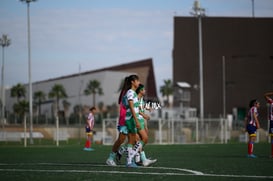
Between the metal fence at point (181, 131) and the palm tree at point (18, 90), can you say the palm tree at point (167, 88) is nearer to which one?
the palm tree at point (18, 90)

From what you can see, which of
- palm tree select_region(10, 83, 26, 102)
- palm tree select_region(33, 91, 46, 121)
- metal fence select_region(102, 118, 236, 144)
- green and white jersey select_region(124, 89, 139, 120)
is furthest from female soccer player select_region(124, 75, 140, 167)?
palm tree select_region(33, 91, 46, 121)

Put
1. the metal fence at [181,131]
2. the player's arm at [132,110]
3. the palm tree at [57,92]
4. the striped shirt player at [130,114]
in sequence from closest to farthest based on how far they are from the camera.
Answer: the player's arm at [132,110]
the striped shirt player at [130,114]
the metal fence at [181,131]
the palm tree at [57,92]

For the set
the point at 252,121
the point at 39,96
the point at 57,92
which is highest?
the point at 57,92

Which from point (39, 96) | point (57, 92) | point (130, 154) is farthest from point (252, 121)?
point (39, 96)

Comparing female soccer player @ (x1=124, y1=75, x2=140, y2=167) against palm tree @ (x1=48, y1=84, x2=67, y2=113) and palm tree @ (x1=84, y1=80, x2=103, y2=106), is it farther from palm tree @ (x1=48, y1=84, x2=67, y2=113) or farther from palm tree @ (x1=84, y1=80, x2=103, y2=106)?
palm tree @ (x1=48, y1=84, x2=67, y2=113)

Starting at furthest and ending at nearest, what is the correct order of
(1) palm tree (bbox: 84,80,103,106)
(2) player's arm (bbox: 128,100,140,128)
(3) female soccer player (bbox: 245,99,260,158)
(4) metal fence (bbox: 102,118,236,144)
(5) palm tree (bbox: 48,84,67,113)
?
(5) palm tree (bbox: 48,84,67,113)
(1) palm tree (bbox: 84,80,103,106)
(4) metal fence (bbox: 102,118,236,144)
(3) female soccer player (bbox: 245,99,260,158)
(2) player's arm (bbox: 128,100,140,128)

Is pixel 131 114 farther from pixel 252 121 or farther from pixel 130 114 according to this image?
pixel 252 121

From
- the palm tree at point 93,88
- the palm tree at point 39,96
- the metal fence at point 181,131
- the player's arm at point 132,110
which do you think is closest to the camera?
the player's arm at point 132,110

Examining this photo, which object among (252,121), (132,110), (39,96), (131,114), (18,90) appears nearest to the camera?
(132,110)

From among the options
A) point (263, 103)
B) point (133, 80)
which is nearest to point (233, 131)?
point (263, 103)

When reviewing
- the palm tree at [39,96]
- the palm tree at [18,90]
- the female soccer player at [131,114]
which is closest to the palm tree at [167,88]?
the palm tree at [39,96]

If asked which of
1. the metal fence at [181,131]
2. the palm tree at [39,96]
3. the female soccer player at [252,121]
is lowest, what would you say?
the metal fence at [181,131]

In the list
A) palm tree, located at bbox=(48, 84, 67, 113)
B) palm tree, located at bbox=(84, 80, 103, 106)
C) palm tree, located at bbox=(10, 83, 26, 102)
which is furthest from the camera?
palm tree, located at bbox=(48, 84, 67, 113)

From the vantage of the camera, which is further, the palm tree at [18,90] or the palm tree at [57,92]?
the palm tree at [57,92]
